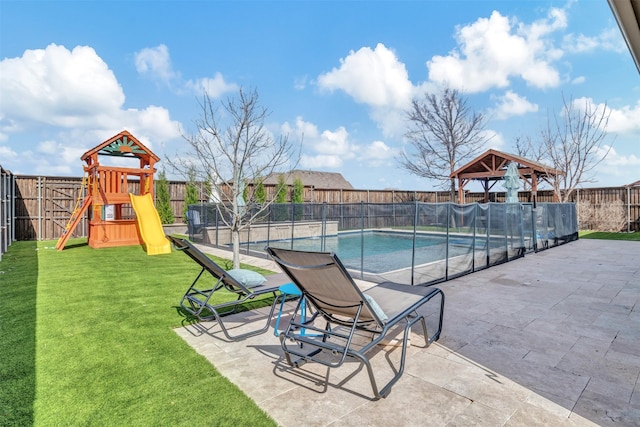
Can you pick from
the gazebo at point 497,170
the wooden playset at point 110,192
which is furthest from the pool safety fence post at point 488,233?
the wooden playset at point 110,192

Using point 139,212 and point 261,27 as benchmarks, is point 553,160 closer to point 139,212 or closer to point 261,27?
point 261,27

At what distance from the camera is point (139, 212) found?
10438mm

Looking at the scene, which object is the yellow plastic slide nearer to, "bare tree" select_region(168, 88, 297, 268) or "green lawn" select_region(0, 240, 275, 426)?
"bare tree" select_region(168, 88, 297, 268)

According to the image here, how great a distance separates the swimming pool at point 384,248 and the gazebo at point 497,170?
7.11 metres

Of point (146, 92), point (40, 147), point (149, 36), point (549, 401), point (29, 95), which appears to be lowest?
point (549, 401)

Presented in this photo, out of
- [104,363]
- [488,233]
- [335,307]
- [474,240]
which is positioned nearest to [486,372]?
[335,307]

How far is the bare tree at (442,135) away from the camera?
23.5 metres

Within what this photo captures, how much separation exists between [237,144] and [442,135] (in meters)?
20.4

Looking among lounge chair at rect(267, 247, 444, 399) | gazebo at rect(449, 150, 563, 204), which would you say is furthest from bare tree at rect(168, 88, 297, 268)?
gazebo at rect(449, 150, 563, 204)

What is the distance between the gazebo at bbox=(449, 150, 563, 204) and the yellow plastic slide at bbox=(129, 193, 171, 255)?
568 inches

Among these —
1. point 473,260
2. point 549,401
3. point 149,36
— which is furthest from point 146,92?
point 549,401

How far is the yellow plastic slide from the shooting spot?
9.63 m

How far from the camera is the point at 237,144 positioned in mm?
7152

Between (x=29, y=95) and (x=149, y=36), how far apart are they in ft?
12.2
